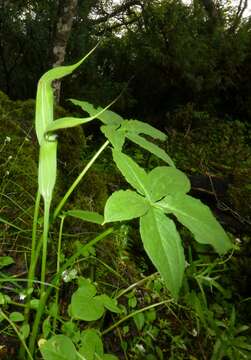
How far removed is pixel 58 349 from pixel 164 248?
0.30 metres

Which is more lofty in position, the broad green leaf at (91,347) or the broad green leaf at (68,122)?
the broad green leaf at (68,122)

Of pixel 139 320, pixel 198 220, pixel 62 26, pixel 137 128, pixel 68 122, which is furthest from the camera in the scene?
pixel 62 26

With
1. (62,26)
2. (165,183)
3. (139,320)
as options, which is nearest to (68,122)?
(165,183)

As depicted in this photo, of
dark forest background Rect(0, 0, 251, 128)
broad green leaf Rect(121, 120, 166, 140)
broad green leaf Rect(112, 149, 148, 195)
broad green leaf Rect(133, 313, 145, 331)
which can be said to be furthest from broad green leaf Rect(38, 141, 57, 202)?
dark forest background Rect(0, 0, 251, 128)

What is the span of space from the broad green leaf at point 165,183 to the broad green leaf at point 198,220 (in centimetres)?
2

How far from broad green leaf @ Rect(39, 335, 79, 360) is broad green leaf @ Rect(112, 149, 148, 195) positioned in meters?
0.33

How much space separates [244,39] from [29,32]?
301cm

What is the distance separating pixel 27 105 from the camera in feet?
6.21

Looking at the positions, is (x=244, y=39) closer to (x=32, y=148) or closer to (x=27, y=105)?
(x=27, y=105)

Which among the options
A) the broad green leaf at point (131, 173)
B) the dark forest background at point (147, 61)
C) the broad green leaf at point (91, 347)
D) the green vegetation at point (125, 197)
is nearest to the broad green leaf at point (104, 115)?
the green vegetation at point (125, 197)

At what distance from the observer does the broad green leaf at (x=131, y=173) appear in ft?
2.17

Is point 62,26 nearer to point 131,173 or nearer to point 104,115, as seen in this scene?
point 104,115

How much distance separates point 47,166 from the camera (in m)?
0.63

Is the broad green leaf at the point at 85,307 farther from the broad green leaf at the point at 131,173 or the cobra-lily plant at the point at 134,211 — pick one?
the broad green leaf at the point at 131,173
